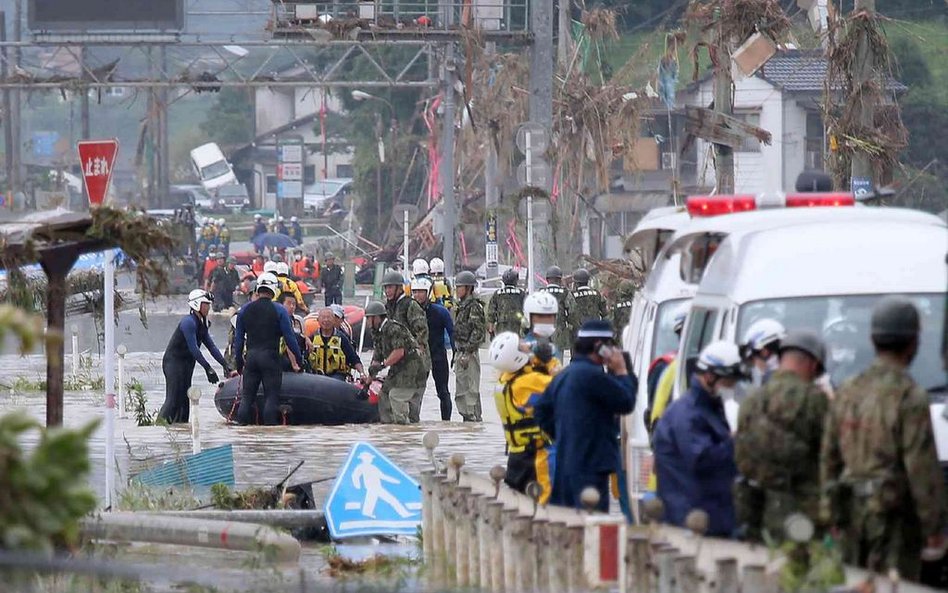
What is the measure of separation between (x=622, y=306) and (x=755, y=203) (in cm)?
1211

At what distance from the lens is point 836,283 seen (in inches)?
386

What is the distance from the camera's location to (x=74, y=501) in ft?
18.2

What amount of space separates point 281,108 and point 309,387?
307 ft

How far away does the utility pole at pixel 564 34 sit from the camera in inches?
1426

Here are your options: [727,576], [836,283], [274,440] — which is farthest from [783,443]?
[274,440]

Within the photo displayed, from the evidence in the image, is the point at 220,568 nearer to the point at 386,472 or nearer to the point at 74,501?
the point at 386,472

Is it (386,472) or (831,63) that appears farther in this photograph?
(831,63)

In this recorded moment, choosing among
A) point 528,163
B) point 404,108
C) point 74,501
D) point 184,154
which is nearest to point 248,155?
point 184,154

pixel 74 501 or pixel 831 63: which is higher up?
pixel 831 63

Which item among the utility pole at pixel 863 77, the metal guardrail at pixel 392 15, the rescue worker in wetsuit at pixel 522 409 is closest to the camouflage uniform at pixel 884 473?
the rescue worker in wetsuit at pixel 522 409

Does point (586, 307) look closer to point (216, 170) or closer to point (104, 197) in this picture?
point (104, 197)

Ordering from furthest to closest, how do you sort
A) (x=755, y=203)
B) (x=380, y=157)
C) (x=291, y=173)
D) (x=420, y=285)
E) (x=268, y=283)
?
(x=291, y=173)
(x=380, y=157)
(x=420, y=285)
(x=268, y=283)
(x=755, y=203)

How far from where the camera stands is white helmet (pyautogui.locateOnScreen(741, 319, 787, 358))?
29.3 feet

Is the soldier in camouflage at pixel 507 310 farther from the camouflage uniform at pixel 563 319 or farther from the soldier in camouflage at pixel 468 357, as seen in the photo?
the soldier in camouflage at pixel 468 357
